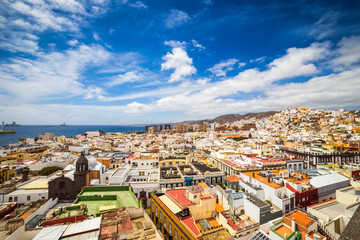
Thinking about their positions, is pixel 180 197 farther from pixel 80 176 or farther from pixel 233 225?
pixel 80 176

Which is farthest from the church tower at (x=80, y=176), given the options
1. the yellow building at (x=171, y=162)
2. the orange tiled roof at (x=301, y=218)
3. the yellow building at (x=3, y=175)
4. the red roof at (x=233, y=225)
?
the yellow building at (x=3, y=175)

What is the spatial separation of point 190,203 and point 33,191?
18.6m

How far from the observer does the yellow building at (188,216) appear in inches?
523

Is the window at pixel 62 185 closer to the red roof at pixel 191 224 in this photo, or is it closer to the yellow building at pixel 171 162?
the red roof at pixel 191 224

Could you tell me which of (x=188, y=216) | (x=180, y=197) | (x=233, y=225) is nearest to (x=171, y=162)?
(x=180, y=197)

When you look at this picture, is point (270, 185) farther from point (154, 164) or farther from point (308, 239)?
point (154, 164)

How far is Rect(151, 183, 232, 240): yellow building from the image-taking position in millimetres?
13281

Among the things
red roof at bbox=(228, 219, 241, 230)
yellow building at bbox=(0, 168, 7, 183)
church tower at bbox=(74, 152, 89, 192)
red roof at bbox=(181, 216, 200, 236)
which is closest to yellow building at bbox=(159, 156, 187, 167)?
church tower at bbox=(74, 152, 89, 192)

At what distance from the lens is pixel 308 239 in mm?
10586

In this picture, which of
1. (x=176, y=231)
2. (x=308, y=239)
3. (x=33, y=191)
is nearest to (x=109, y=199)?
(x=176, y=231)

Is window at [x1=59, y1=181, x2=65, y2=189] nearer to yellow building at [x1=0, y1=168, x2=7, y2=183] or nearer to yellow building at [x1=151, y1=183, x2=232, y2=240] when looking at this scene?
yellow building at [x1=151, y1=183, x2=232, y2=240]

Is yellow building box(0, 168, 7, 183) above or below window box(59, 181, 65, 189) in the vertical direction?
below

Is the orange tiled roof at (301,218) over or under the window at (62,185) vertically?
under

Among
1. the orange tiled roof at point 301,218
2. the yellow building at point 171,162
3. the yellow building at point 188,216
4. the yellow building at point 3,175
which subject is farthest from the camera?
the yellow building at point 171,162
